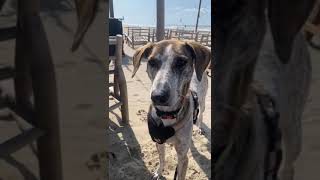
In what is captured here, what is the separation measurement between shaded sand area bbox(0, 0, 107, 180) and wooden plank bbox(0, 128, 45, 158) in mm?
44

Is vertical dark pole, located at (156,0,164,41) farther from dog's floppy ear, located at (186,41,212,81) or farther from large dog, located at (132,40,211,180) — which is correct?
dog's floppy ear, located at (186,41,212,81)

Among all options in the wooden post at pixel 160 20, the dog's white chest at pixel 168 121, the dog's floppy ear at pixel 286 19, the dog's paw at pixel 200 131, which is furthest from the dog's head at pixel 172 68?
the wooden post at pixel 160 20

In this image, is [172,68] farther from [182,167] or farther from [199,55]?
[182,167]

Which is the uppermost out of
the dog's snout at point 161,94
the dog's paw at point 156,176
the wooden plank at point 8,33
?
the wooden plank at point 8,33

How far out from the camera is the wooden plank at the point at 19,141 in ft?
4.84

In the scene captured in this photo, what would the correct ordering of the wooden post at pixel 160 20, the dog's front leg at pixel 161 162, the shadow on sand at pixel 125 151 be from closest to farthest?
the dog's front leg at pixel 161 162
the shadow on sand at pixel 125 151
the wooden post at pixel 160 20

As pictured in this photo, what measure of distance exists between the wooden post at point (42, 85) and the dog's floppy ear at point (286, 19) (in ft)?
2.83

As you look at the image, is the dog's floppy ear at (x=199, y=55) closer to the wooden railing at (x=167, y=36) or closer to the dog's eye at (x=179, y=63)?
the dog's eye at (x=179, y=63)

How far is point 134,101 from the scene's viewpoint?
6.90 m

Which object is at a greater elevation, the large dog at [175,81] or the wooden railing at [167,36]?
the large dog at [175,81]

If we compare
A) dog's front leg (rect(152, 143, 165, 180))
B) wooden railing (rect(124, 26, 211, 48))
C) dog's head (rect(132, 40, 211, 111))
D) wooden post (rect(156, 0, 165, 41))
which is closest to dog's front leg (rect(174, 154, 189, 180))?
dog's front leg (rect(152, 143, 165, 180))

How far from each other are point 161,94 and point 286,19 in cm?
163

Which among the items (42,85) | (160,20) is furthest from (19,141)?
(160,20)

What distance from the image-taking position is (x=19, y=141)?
151cm
